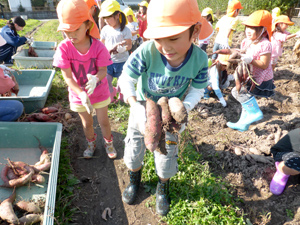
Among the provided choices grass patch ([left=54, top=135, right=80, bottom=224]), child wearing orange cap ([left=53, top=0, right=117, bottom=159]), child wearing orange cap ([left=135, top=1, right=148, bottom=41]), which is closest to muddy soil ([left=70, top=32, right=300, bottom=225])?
grass patch ([left=54, top=135, right=80, bottom=224])

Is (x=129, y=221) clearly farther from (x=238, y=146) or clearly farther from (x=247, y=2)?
(x=247, y=2)

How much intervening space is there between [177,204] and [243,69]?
1879 millimetres

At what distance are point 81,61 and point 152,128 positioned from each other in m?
1.17

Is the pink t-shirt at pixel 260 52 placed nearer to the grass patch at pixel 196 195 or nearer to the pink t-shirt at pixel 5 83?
the grass patch at pixel 196 195

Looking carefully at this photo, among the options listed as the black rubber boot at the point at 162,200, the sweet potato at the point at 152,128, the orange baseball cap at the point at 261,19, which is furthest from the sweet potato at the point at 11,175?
the orange baseball cap at the point at 261,19

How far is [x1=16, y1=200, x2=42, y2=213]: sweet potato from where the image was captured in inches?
71.2

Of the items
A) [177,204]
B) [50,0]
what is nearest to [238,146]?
[177,204]

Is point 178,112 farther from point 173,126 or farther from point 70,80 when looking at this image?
point 70,80

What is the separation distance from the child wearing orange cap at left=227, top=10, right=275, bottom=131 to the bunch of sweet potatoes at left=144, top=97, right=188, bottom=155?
165cm

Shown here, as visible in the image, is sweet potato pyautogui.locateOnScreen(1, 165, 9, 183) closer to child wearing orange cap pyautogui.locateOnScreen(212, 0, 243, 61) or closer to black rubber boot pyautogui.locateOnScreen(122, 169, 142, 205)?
black rubber boot pyautogui.locateOnScreen(122, 169, 142, 205)

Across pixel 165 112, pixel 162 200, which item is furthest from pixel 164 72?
pixel 162 200

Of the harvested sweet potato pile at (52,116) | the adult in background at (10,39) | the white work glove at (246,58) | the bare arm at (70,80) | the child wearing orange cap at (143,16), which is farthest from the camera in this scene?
the child wearing orange cap at (143,16)

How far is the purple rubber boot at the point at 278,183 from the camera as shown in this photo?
2.22 m

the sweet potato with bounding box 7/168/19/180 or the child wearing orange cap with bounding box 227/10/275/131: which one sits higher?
the child wearing orange cap with bounding box 227/10/275/131
